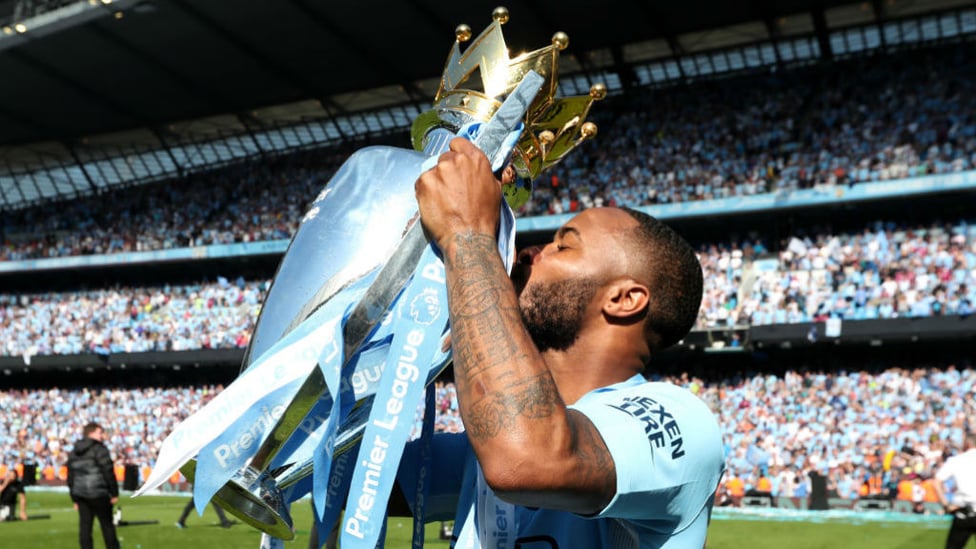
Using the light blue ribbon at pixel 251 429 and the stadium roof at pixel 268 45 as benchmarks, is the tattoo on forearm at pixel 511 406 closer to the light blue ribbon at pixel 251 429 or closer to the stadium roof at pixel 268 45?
the light blue ribbon at pixel 251 429

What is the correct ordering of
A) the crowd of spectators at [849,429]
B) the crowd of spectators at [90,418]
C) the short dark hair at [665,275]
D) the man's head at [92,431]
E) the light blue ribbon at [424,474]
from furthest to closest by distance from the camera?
the crowd of spectators at [90,418]
the crowd of spectators at [849,429]
the man's head at [92,431]
the light blue ribbon at [424,474]
the short dark hair at [665,275]

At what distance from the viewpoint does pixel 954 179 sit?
1010 inches

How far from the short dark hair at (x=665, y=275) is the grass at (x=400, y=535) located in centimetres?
1189

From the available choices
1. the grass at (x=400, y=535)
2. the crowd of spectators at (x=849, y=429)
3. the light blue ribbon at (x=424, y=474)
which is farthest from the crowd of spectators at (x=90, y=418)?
the light blue ribbon at (x=424, y=474)

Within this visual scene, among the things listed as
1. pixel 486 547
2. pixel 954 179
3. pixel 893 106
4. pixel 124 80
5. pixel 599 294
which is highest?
pixel 124 80

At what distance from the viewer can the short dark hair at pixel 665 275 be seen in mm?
2303

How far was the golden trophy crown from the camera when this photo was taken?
2.44 m

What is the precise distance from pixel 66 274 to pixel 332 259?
44.2 m

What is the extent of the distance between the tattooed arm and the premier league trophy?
17 centimetres

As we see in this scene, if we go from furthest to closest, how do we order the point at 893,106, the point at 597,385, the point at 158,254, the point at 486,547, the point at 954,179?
the point at 158,254, the point at 893,106, the point at 954,179, the point at 597,385, the point at 486,547

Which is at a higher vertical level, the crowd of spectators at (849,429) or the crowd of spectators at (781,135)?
the crowd of spectators at (781,135)

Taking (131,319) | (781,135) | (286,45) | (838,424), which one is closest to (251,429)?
(838,424)

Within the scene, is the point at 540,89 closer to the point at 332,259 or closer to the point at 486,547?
the point at 332,259


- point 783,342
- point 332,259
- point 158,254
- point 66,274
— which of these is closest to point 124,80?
point 158,254
